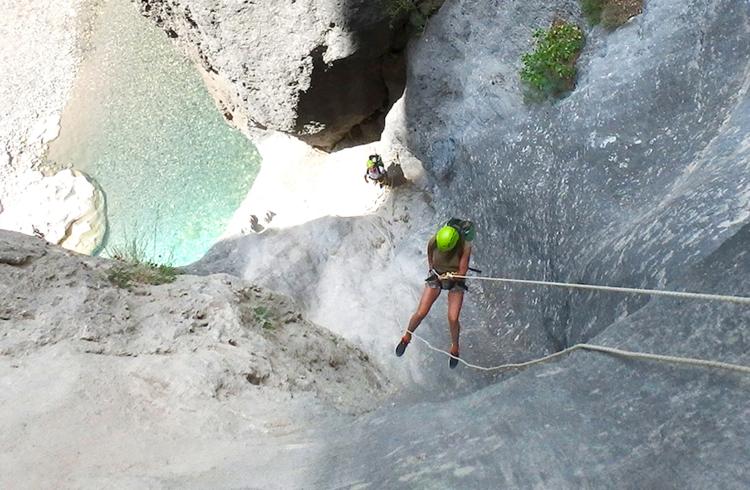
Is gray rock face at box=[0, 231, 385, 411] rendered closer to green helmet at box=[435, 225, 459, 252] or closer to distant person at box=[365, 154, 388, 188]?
green helmet at box=[435, 225, 459, 252]

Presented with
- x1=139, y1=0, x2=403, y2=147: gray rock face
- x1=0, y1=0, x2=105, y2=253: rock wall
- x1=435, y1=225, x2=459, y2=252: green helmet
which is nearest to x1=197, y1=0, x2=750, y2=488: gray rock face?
x1=139, y1=0, x2=403, y2=147: gray rock face

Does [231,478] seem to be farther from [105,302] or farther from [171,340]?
[105,302]

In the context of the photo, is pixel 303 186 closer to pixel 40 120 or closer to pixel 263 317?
pixel 263 317

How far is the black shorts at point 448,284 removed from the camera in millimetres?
5648

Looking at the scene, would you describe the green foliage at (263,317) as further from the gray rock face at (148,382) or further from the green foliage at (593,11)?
the green foliage at (593,11)

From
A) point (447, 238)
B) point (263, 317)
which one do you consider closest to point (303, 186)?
point (263, 317)

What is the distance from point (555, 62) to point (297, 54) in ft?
12.4

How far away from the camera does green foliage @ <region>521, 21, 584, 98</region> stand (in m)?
6.54

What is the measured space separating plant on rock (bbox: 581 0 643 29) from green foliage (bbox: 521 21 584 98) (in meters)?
0.20

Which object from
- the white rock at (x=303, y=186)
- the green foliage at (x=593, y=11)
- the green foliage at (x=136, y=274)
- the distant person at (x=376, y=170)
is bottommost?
the green foliage at (x=136, y=274)

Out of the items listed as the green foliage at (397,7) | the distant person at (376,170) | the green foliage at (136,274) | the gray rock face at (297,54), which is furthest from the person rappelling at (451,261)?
the green foliage at (397,7)

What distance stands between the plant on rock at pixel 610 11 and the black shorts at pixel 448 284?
3188 mm

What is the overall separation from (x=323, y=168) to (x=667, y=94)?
7.02 m

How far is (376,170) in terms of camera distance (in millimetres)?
9461
